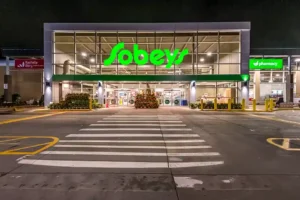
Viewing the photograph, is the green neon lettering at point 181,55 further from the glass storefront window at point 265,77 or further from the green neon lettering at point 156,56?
the glass storefront window at point 265,77

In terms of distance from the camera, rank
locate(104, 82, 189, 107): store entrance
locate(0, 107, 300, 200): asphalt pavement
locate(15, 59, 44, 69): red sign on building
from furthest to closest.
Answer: locate(104, 82, 189, 107): store entrance → locate(15, 59, 44, 69): red sign on building → locate(0, 107, 300, 200): asphalt pavement

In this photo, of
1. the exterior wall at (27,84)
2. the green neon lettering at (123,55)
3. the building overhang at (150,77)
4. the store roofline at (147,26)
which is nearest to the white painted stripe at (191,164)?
the building overhang at (150,77)

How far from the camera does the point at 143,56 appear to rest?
31375 mm

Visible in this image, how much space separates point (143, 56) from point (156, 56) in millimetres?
1694

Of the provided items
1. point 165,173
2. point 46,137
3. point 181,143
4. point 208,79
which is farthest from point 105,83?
point 165,173

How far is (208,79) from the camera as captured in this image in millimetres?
30453

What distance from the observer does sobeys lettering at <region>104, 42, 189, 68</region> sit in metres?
30.7

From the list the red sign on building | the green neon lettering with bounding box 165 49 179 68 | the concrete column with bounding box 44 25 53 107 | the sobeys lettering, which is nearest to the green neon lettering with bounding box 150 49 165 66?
the sobeys lettering

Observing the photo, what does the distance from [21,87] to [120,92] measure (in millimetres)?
14565

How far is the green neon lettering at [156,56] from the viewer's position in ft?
101

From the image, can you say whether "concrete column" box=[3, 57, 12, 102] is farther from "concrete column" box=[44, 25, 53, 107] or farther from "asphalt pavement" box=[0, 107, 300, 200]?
"asphalt pavement" box=[0, 107, 300, 200]

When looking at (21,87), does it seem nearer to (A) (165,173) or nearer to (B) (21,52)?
(B) (21,52)

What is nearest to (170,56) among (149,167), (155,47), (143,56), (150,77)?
(155,47)

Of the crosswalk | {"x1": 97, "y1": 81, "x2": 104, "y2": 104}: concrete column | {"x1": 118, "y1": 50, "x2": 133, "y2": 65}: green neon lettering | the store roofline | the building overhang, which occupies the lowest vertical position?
the crosswalk
